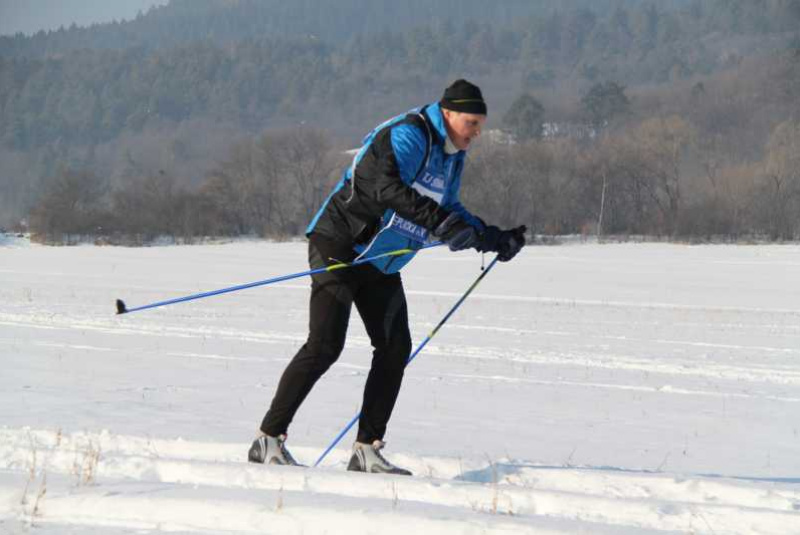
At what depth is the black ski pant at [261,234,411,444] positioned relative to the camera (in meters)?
4.68

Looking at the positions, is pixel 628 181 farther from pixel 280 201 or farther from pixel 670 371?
pixel 670 371

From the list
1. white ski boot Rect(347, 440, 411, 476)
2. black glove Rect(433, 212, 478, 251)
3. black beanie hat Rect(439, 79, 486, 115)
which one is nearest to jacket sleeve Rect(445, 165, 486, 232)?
black glove Rect(433, 212, 478, 251)

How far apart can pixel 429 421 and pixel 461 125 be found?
3328mm

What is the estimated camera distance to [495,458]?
19.4ft

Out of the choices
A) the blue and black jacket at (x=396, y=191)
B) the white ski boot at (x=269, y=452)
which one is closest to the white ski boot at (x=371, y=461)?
the white ski boot at (x=269, y=452)

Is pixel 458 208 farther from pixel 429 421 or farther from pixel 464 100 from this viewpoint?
pixel 429 421

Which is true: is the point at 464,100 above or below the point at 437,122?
above

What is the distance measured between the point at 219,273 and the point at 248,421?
2981cm

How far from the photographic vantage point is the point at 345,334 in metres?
4.57

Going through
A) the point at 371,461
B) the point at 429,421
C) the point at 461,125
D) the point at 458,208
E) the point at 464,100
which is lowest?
the point at 429,421

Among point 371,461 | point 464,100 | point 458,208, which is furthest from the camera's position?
point 458,208

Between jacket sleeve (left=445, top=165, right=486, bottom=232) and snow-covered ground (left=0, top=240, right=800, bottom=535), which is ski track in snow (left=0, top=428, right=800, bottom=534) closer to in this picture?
snow-covered ground (left=0, top=240, right=800, bottom=535)

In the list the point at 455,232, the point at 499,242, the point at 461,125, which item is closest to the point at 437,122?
the point at 461,125

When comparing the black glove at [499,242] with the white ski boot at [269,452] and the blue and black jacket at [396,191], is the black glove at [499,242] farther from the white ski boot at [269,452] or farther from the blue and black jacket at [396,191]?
the white ski boot at [269,452]
